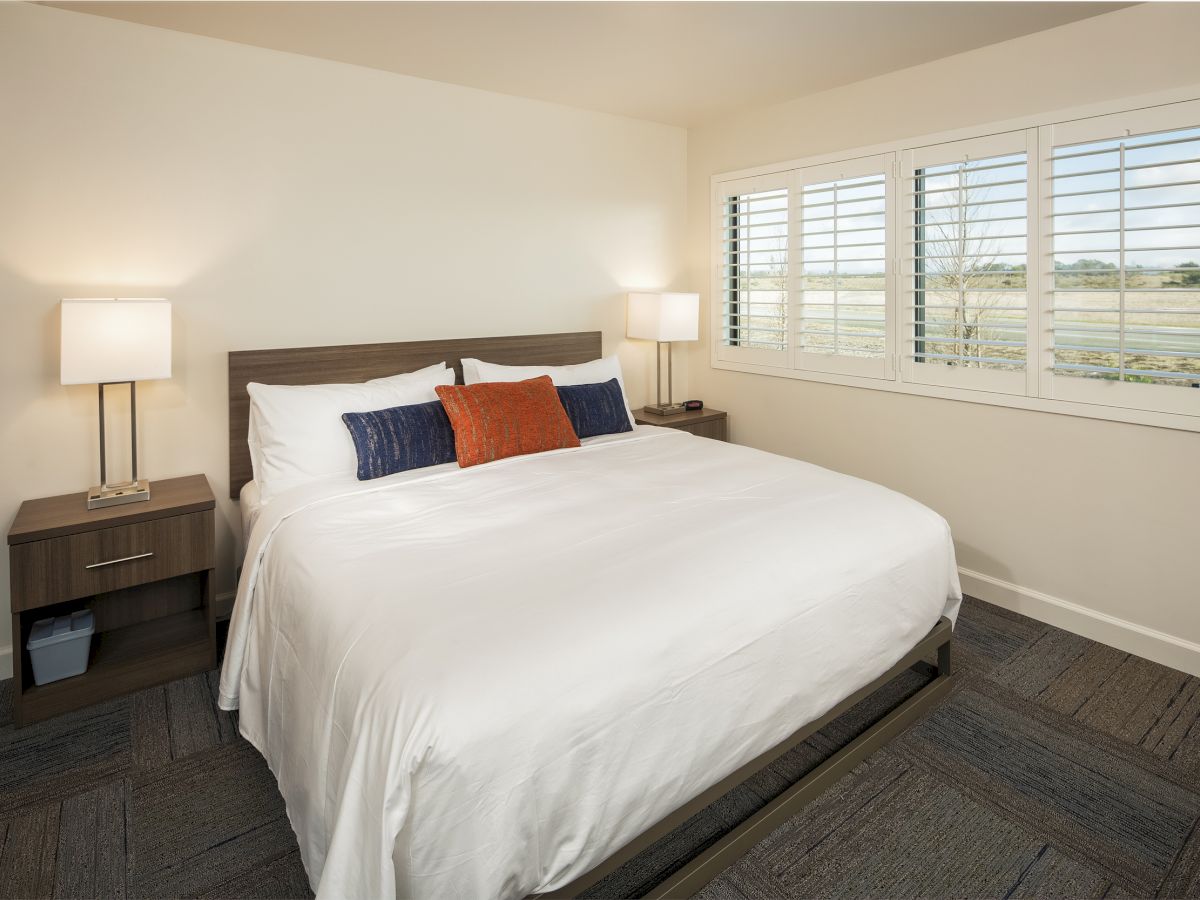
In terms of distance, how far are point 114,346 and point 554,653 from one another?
2104mm

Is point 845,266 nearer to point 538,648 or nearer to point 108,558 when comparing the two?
point 538,648

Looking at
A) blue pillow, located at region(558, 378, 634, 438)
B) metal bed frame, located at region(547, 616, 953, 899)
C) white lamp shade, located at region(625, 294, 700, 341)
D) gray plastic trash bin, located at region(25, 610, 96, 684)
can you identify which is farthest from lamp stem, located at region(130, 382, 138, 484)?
white lamp shade, located at region(625, 294, 700, 341)

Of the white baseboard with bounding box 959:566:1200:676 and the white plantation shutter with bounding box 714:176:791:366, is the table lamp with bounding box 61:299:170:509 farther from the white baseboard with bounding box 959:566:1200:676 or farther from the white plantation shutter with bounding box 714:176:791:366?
the white baseboard with bounding box 959:566:1200:676

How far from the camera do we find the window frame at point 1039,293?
259cm

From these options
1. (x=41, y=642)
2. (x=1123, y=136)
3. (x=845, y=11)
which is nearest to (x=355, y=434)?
(x=41, y=642)

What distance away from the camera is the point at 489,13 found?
8.66ft

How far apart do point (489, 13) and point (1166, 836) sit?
11.2 feet

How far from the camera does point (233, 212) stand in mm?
3012

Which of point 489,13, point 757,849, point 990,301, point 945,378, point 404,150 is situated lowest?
point 757,849

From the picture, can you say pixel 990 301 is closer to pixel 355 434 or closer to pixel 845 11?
pixel 845 11

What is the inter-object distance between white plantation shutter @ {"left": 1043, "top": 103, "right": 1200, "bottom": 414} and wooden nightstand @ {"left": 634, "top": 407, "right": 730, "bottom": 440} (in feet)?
5.93

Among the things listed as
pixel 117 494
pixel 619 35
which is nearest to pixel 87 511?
pixel 117 494

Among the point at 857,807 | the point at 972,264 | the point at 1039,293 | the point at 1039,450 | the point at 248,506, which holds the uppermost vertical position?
the point at 972,264

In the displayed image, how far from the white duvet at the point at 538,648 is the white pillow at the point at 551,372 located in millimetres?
944
